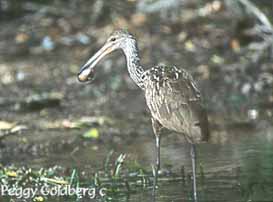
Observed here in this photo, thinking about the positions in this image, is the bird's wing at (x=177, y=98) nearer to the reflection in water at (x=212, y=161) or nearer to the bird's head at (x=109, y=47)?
the reflection in water at (x=212, y=161)

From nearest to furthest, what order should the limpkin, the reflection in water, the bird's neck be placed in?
the limpkin, the reflection in water, the bird's neck

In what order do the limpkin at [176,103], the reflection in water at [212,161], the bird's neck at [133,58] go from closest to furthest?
the limpkin at [176,103] → the reflection in water at [212,161] → the bird's neck at [133,58]

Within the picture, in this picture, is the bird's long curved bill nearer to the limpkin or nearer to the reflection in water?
the limpkin

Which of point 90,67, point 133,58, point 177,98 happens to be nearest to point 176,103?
point 177,98

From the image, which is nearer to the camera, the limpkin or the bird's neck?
the limpkin

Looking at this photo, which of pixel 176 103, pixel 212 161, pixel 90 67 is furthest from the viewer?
pixel 212 161

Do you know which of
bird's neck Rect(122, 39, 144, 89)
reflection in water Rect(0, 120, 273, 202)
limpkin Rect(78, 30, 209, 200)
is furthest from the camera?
bird's neck Rect(122, 39, 144, 89)

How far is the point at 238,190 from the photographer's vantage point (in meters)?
8.72

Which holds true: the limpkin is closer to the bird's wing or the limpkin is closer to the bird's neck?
the bird's wing

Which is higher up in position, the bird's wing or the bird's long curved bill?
the bird's long curved bill

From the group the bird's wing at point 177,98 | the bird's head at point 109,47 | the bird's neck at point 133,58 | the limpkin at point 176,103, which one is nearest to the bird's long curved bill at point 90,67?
the bird's head at point 109,47

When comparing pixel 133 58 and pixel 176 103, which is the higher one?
pixel 133 58

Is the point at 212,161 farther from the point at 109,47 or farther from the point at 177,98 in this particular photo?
the point at 177,98

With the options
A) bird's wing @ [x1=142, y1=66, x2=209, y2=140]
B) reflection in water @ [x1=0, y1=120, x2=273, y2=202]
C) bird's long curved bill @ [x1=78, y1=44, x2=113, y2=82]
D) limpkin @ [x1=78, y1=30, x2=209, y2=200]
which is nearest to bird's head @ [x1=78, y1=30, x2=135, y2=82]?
bird's long curved bill @ [x1=78, y1=44, x2=113, y2=82]
